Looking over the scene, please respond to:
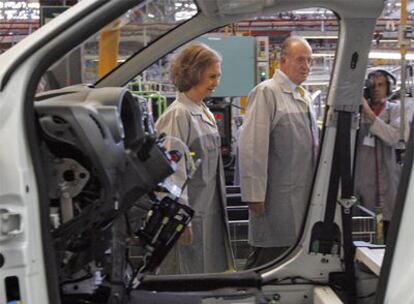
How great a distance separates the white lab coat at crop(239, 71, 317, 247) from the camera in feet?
11.3

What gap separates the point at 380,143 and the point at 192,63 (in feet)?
7.70

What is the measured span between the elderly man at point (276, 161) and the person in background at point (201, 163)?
24 centimetres

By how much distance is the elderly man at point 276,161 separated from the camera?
346cm

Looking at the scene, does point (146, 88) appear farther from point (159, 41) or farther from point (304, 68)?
point (159, 41)

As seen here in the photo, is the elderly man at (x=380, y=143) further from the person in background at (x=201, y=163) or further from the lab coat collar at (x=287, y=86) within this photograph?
the person in background at (x=201, y=163)

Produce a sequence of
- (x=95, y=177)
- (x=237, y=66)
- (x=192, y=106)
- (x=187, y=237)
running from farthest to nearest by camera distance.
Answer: (x=237, y=66) → (x=192, y=106) → (x=187, y=237) → (x=95, y=177)

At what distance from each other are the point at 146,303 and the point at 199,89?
142 centimetres

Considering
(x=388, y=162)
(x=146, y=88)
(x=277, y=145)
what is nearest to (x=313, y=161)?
(x=277, y=145)

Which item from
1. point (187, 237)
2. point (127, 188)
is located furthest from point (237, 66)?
point (127, 188)

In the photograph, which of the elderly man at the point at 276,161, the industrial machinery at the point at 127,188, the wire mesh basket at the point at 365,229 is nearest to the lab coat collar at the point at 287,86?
the elderly man at the point at 276,161

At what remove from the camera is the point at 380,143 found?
194 inches

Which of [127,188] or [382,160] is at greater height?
[127,188]

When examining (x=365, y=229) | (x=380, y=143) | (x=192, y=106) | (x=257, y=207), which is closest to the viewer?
(x=192, y=106)

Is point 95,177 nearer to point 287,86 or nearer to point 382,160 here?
point 287,86
